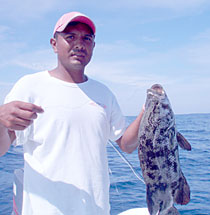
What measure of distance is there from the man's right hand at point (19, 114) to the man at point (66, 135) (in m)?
0.44

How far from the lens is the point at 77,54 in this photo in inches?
92.3

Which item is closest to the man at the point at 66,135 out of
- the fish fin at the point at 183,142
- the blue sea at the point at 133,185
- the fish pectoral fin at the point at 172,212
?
the fish fin at the point at 183,142

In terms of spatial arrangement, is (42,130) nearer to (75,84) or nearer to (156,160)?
(75,84)

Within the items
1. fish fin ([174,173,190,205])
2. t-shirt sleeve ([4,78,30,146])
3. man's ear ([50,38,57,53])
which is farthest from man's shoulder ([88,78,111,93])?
fish fin ([174,173,190,205])

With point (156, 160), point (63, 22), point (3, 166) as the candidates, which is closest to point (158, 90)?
point (156, 160)

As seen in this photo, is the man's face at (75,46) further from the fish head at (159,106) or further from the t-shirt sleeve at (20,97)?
the fish head at (159,106)

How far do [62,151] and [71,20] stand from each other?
1.12 meters

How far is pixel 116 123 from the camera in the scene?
2613 mm

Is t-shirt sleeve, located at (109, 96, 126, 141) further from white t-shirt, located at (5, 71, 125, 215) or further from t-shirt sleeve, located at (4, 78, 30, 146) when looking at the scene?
t-shirt sleeve, located at (4, 78, 30, 146)

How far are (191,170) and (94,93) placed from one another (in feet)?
26.1

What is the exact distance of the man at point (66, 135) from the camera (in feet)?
7.37

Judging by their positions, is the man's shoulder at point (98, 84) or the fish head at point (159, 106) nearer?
the fish head at point (159, 106)

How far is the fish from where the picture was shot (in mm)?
2074

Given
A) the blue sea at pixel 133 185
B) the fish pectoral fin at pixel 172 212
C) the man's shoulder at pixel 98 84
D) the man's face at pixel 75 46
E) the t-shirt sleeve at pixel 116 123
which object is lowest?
the blue sea at pixel 133 185
